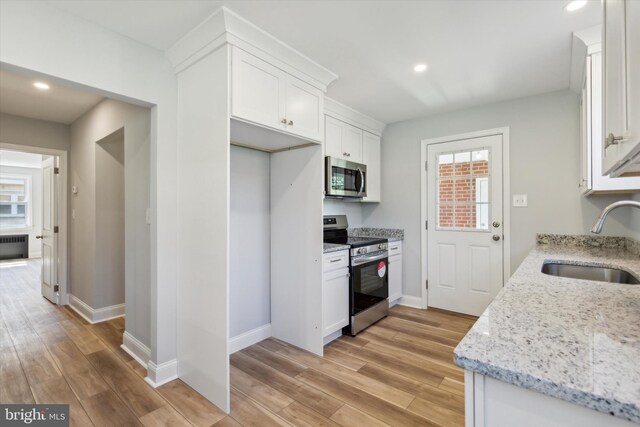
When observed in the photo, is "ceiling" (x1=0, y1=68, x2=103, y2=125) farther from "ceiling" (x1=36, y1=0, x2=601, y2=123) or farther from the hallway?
the hallway

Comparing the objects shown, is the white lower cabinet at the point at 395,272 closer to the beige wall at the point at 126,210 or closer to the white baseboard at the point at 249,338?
the white baseboard at the point at 249,338

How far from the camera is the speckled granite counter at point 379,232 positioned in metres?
3.90

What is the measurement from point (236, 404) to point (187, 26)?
2451 millimetres

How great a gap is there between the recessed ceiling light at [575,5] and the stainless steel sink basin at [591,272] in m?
1.55

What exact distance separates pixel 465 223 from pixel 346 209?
1.42 meters

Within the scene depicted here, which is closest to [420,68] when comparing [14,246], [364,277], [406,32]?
[406,32]

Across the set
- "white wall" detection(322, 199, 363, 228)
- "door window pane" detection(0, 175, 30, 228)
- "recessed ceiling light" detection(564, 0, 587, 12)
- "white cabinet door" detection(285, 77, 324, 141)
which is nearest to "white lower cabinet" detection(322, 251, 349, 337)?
"white wall" detection(322, 199, 363, 228)

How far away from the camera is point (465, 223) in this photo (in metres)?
3.51

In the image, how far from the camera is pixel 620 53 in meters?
0.87

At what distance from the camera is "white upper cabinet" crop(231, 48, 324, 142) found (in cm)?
194

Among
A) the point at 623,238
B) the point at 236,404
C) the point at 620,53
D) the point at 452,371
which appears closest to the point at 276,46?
the point at 620,53

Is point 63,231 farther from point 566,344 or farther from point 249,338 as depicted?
point 566,344

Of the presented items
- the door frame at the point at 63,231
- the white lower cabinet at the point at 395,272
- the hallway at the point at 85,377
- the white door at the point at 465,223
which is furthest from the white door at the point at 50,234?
the white door at the point at 465,223

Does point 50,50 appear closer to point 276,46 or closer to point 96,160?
point 276,46
